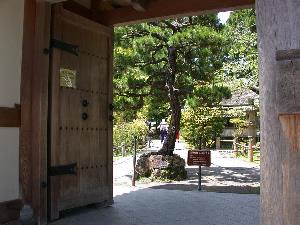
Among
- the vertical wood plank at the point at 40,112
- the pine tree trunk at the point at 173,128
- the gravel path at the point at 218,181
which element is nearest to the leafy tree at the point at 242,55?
the gravel path at the point at 218,181

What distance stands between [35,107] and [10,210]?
1.15 meters

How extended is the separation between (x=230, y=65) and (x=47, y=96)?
1152 cm

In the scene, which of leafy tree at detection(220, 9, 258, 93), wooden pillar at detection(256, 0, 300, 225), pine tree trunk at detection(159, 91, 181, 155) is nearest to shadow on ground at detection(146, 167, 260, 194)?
pine tree trunk at detection(159, 91, 181, 155)

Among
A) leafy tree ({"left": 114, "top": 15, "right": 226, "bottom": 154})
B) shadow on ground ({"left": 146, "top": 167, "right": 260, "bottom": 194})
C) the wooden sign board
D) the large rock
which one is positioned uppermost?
leafy tree ({"left": 114, "top": 15, "right": 226, "bottom": 154})

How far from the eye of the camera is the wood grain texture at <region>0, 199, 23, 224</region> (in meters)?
4.18

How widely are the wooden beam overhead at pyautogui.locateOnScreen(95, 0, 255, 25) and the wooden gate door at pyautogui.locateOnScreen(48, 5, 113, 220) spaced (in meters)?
0.27

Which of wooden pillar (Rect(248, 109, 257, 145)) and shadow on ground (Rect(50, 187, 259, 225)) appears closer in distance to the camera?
shadow on ground (Rect(50, 187, 259, 225))

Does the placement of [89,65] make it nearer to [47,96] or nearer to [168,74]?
[47,96]

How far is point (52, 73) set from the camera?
4566 mm

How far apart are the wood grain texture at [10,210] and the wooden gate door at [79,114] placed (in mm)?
342

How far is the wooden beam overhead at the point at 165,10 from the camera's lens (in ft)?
17.2

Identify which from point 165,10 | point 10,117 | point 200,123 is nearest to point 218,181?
point 165,10

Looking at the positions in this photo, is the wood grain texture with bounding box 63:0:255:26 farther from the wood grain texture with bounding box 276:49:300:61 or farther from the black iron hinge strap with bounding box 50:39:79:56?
the wood grain texture with bounding box 276:49:300:61

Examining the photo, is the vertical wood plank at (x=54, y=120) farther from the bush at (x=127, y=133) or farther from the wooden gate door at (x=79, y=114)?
the bush at (x=127, y=133)
